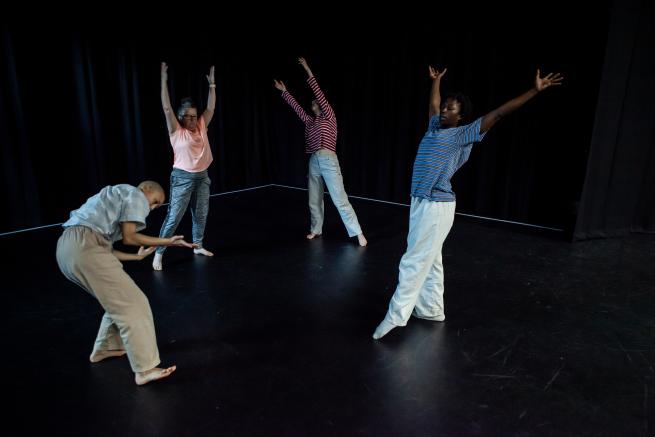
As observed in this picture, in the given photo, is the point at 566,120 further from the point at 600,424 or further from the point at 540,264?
the point at 600,424

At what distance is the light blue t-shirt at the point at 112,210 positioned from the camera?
1896 millimetres

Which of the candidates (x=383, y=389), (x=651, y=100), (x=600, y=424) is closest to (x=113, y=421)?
(x=383, y=389)

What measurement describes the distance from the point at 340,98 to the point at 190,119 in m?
3.68

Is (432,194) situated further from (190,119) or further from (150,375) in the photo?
(190,119)

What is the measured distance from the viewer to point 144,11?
5.50m

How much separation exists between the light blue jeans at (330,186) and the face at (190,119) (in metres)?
1.17

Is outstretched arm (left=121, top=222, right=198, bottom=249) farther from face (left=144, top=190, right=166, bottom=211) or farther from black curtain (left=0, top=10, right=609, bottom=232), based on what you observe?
black curtain (left=0, top=10, right=609, bottom=232)

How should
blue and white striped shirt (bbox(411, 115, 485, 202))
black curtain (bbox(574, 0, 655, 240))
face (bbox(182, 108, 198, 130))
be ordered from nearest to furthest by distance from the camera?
blue and white striped shirt (bbox(411, 115, 485, 202)) → face (bbox(182, 108, 198, 130)) → black curtain (bbox(574, 0, 655, 240))

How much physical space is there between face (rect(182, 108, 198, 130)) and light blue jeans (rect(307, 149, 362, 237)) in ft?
3.84

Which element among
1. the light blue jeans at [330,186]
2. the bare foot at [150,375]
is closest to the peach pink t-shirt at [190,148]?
the light blue jeans at [330,186]

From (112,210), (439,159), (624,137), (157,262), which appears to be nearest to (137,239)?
(112,210)

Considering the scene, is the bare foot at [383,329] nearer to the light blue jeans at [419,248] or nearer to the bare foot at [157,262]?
the light blue jeans at [419,248]

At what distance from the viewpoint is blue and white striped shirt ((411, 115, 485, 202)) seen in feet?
7.23

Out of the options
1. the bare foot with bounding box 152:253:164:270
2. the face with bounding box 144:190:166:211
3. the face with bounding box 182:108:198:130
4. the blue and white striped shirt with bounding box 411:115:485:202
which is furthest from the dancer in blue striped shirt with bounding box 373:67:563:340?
the bare foot with bounding box 152:253:164:270
